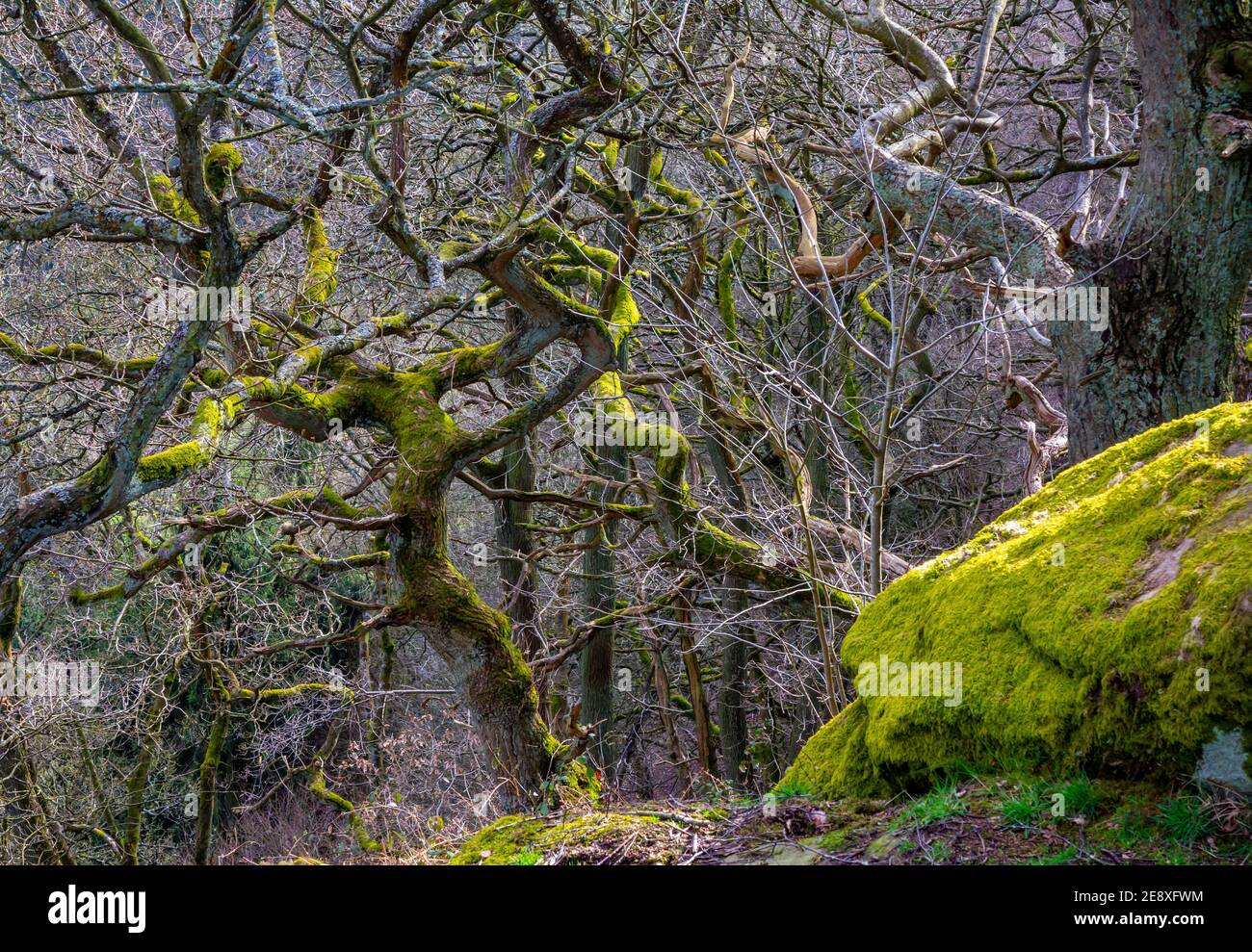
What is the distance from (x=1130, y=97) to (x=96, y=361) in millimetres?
9780

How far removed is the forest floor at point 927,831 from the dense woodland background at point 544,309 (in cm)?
196

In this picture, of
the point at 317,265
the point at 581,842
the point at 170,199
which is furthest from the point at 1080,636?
the point at 170,199

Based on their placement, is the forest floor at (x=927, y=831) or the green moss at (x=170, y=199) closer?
the forest floor at (x=927, y=831)

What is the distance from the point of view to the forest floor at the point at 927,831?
2658mm

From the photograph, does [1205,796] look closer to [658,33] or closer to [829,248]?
[658,33]

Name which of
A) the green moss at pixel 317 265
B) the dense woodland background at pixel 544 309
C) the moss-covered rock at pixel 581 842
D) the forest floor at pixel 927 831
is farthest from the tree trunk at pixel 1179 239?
the green moss at pixel 317 265

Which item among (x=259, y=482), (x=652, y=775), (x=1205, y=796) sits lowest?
(x=652, y=775)

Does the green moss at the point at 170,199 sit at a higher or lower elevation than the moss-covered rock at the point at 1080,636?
higher

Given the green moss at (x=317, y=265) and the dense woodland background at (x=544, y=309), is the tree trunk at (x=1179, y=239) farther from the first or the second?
the green moss at (x=317, y=265)

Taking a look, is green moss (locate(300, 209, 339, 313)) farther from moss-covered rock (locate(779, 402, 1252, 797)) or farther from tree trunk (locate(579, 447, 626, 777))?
moss-covered rock (locate(779, 402, 1252, 797))

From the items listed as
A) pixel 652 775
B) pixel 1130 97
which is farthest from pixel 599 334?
pixel 652 775

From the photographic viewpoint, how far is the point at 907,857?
9.57 feet
